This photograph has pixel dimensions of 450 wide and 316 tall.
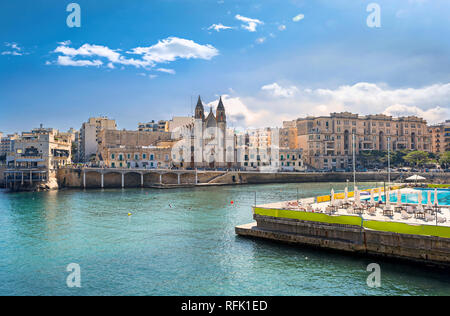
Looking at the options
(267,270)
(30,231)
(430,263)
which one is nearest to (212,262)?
(267,270)

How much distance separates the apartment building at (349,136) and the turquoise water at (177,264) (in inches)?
3575

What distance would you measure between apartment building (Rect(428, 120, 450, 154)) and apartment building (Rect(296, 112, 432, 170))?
8482mm

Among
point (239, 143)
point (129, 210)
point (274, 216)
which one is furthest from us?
point (239, 143)

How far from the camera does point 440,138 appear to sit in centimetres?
14275

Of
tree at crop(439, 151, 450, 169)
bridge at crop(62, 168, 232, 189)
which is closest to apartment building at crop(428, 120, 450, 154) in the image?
tree at crop(439, 151, 450, 169)

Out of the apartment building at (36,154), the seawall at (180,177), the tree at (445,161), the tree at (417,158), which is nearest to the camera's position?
the apartment building at (36,154)

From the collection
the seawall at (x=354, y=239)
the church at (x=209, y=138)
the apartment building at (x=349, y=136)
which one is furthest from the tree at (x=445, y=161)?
the seawall at (x=354, y=239)

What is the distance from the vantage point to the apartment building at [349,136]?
4843 inches

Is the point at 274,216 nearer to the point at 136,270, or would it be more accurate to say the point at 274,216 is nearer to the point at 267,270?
the point at 267,270

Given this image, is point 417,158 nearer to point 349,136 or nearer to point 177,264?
point 349,136

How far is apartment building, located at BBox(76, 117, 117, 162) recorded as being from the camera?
5330 inches

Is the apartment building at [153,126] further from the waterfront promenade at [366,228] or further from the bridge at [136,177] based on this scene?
the waterfront promenade at [366,228]
